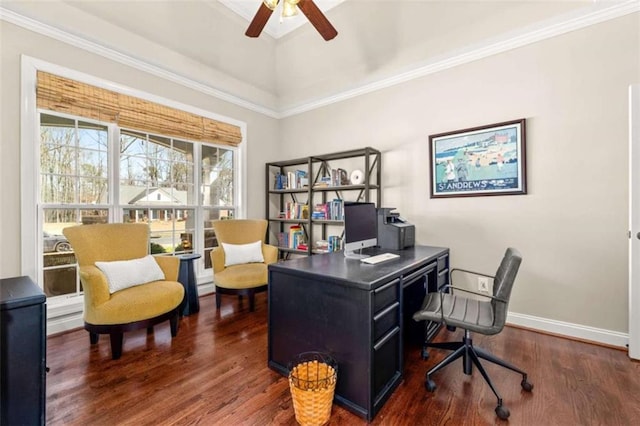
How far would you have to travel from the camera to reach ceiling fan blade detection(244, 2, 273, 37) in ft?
7.05

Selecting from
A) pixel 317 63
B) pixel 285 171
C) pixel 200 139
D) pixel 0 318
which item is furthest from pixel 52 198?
pixel 317 63

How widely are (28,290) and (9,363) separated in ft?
0.97

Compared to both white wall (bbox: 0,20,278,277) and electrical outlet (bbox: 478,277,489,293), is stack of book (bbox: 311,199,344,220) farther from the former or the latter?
white wall (bbox: 0,20,278,277)

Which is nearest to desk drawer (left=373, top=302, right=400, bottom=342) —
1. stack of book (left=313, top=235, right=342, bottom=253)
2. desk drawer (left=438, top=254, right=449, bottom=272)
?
desk drawer (left=438, top=254, right=449, bottom=272)

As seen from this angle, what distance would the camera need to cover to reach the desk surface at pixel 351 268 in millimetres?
1527

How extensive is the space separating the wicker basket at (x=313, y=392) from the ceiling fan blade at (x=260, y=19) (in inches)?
98.9

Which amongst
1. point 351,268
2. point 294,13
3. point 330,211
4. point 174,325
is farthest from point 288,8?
point 174,325

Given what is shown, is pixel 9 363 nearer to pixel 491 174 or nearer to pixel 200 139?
pixel 200 139

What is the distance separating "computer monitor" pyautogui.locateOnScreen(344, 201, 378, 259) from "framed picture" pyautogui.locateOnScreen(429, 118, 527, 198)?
1.14 m

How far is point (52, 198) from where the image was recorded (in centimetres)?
255

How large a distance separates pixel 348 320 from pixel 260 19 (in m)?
2.35

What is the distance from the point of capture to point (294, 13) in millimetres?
2129

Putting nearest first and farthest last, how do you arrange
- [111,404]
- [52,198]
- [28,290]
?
[28,290], [111,404], [52,198]

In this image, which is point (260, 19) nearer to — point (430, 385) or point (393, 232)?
point (393, 232)
